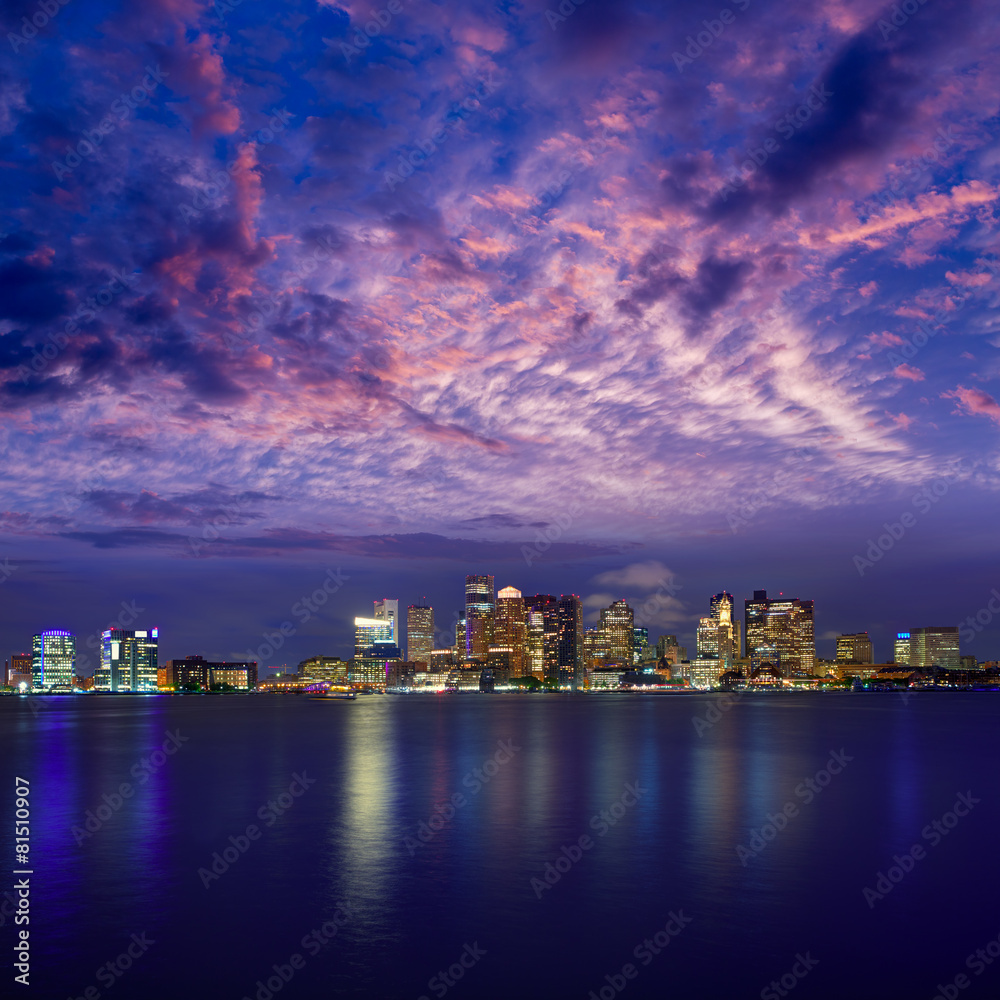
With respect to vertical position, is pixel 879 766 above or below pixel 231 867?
below

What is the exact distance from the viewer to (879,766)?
221 feet

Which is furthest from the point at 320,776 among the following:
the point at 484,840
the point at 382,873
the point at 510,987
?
the point at 510,987

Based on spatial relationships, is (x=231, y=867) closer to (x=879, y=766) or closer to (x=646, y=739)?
(x=879, y=766)

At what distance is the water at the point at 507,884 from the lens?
21484 mm

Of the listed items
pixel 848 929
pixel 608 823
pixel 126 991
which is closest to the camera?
pixel 126 991

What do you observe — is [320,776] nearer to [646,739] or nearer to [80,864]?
[80,864]

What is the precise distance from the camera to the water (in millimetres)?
21484

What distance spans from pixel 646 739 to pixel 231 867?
70302mm

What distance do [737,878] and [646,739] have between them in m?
67.2

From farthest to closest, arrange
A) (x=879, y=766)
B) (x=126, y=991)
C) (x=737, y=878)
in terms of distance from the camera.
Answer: (x=879, y=766)
(x=737, y=878)
(x=126, y=991)

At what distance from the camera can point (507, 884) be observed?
97.4 feet

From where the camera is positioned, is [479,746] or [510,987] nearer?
[510,987]

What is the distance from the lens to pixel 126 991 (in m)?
20.4

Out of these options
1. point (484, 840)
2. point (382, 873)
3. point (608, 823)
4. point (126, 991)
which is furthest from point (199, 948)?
point (608, 823)
